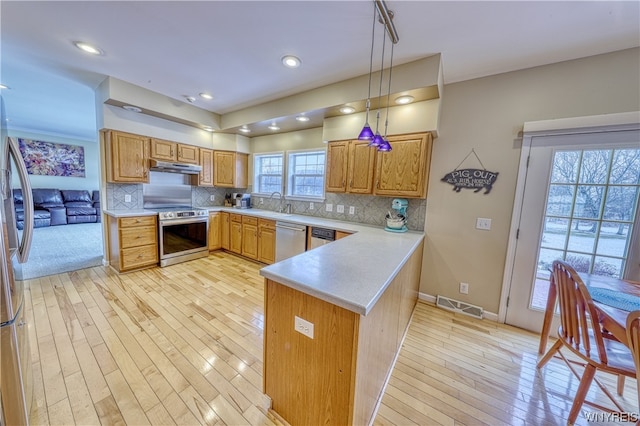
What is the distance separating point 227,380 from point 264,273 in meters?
0.99

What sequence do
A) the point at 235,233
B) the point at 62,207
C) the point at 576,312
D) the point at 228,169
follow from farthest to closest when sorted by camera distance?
the point at 62,207
the point at 228,169
the point at 235,233
the point at 576,312

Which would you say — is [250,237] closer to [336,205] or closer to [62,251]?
[336,205]

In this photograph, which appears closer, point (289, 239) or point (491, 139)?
point (491, 139)

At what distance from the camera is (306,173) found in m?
4.03

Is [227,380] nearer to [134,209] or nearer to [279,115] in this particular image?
[279,115]

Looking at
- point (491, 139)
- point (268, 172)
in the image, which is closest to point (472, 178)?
point (491, 139)

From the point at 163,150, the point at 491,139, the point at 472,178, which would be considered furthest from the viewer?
the point at 163,150

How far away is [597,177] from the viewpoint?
2012 millimetres

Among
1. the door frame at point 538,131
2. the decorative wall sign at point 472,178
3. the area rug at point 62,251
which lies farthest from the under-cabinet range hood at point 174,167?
the door frame at point 538,131

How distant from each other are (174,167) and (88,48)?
1.76m

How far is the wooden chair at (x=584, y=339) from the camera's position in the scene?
1312mm

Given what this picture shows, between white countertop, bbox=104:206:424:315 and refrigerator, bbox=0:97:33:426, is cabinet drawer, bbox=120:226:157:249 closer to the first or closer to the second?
refrigerator, bbox=0:97:33:426

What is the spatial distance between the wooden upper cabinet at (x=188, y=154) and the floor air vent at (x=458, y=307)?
445 cm

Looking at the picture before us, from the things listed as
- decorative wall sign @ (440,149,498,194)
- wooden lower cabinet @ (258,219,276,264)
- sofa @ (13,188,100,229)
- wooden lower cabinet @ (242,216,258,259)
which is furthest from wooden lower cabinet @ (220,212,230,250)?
sofa @ (13,188,100,229)
